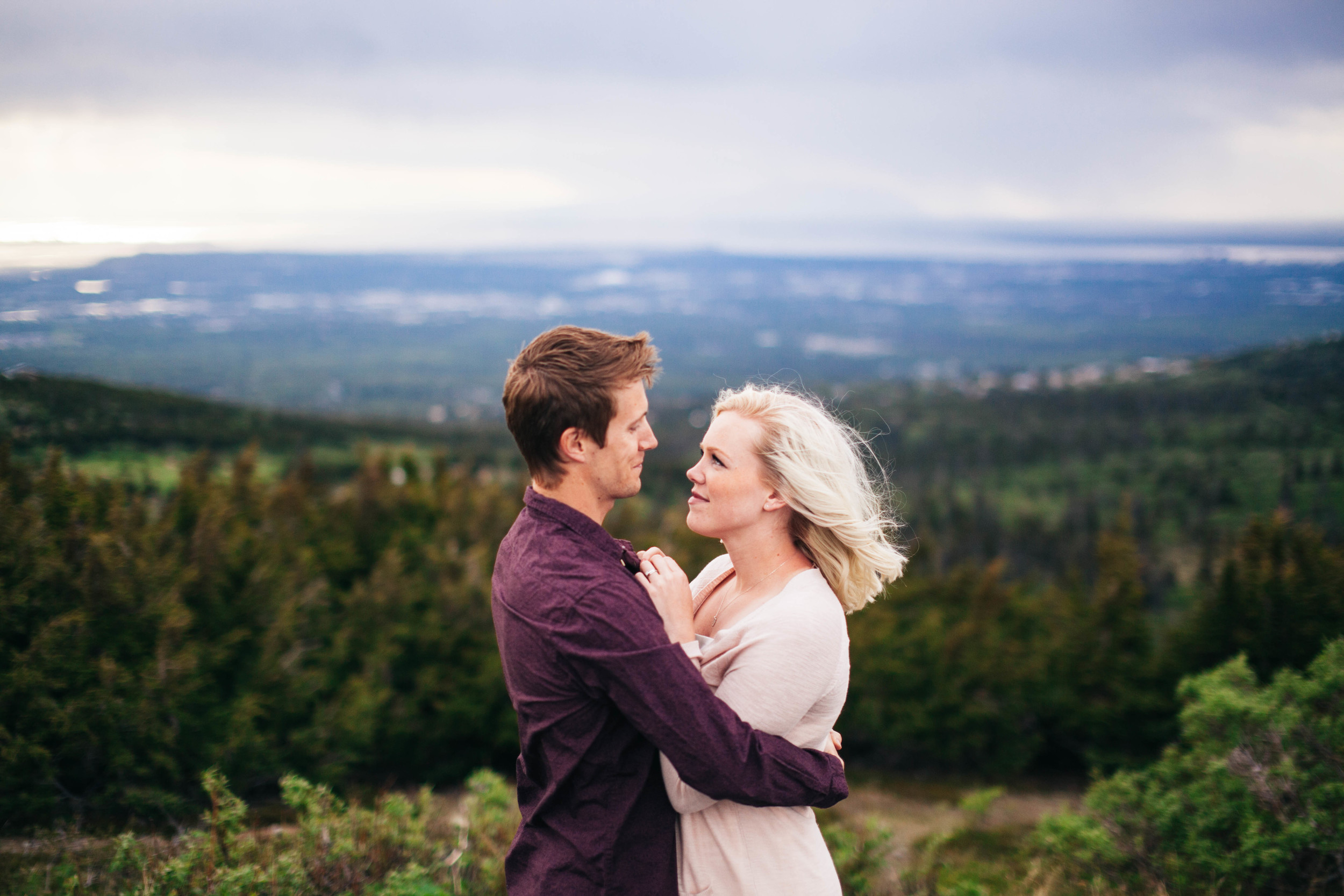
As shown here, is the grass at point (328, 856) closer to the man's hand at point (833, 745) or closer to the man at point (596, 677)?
the man at point (596, 677)

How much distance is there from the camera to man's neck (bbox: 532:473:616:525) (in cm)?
309

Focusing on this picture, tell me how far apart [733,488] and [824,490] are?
38cm

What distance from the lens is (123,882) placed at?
5.27 metres

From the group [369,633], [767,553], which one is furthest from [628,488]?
[369,633]

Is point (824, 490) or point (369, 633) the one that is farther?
point (369, 633)

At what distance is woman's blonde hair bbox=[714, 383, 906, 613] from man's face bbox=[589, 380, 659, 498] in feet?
1.92

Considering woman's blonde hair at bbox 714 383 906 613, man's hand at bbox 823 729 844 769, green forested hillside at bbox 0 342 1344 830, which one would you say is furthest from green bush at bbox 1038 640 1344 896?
woman's blonde hair at bbox 714 383 906 613

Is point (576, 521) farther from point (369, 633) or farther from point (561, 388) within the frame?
point (369, 633)

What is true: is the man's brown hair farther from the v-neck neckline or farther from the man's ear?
the v-neck neckline

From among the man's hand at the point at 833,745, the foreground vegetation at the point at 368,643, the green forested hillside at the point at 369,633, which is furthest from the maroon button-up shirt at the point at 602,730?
the foreground vegetation at the point at 368,643

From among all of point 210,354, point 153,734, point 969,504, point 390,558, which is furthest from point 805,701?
point 210,354

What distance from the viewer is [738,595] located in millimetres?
3584

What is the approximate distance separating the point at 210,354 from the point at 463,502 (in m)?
83.1

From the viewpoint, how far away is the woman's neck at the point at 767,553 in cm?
346
